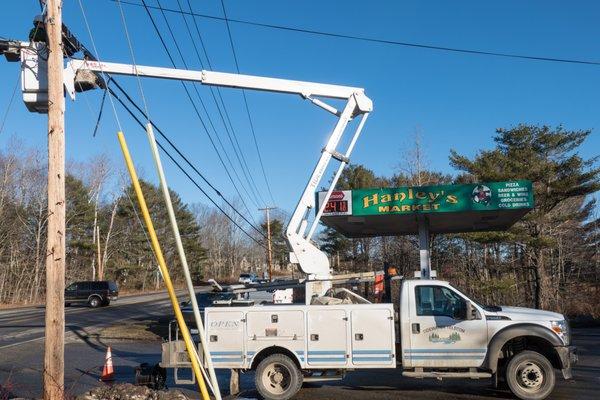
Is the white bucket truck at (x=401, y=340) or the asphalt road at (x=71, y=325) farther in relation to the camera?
the asphalt road at (x=71, y=325)

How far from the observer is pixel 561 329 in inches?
398

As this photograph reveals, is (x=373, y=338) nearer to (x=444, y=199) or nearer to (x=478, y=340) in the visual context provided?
(x=478, y=340)

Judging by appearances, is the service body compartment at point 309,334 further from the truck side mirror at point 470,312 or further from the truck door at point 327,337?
the truck side mirror at point 470,312

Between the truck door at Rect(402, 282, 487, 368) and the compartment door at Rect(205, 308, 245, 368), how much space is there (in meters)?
2.93

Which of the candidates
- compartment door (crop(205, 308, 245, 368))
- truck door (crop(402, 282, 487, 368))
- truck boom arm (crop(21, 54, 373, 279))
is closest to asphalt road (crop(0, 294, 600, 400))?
truck door (crop(402, 282, 487, 368))

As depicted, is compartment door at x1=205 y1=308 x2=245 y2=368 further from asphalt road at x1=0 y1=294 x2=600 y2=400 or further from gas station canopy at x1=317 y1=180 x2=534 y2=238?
gas station canopy at x1=317 y1=180 x2=534 y2=238

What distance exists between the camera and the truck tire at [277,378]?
1044 centimetres

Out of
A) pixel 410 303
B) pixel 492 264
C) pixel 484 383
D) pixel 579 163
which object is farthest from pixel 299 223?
pixel 492 264

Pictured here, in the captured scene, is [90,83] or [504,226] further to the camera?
[504,226]

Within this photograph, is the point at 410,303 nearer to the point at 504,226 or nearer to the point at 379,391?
the point at 379,391

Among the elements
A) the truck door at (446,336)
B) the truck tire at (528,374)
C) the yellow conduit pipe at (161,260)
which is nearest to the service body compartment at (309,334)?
the truck door at (446,336)

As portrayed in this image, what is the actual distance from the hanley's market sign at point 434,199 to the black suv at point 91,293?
98.6 feet

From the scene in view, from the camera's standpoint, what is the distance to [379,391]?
11.1 m

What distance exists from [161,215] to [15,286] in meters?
21.8
